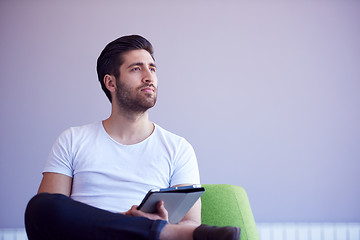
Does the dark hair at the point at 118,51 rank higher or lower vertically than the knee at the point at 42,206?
higher

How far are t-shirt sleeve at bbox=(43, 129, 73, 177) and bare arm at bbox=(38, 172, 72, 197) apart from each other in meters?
0.02

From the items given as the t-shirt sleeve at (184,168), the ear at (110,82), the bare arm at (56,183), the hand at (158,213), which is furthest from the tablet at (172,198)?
the ear at (110,82)

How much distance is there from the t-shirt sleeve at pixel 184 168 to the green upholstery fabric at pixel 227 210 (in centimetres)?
14

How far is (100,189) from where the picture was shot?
1.68m

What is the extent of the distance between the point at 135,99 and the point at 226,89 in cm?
136

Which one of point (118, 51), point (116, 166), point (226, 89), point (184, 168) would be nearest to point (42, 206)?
point (116, 166)

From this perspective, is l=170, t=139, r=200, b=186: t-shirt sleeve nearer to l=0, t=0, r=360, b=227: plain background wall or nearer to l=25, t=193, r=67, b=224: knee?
l=25, t=193, r=67, b=224: knee

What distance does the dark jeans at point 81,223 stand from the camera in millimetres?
1175

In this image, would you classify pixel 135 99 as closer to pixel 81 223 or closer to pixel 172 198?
pixel 172 198

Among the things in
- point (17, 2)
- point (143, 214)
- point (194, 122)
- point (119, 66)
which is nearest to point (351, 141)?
point (194, 122)

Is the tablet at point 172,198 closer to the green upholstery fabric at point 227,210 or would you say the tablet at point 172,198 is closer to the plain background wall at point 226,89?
the green upholstery fabric at point 227,210

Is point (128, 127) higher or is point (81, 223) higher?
point (128, 127)

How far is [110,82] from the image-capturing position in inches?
78.6

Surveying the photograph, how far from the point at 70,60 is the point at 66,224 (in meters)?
2.08
